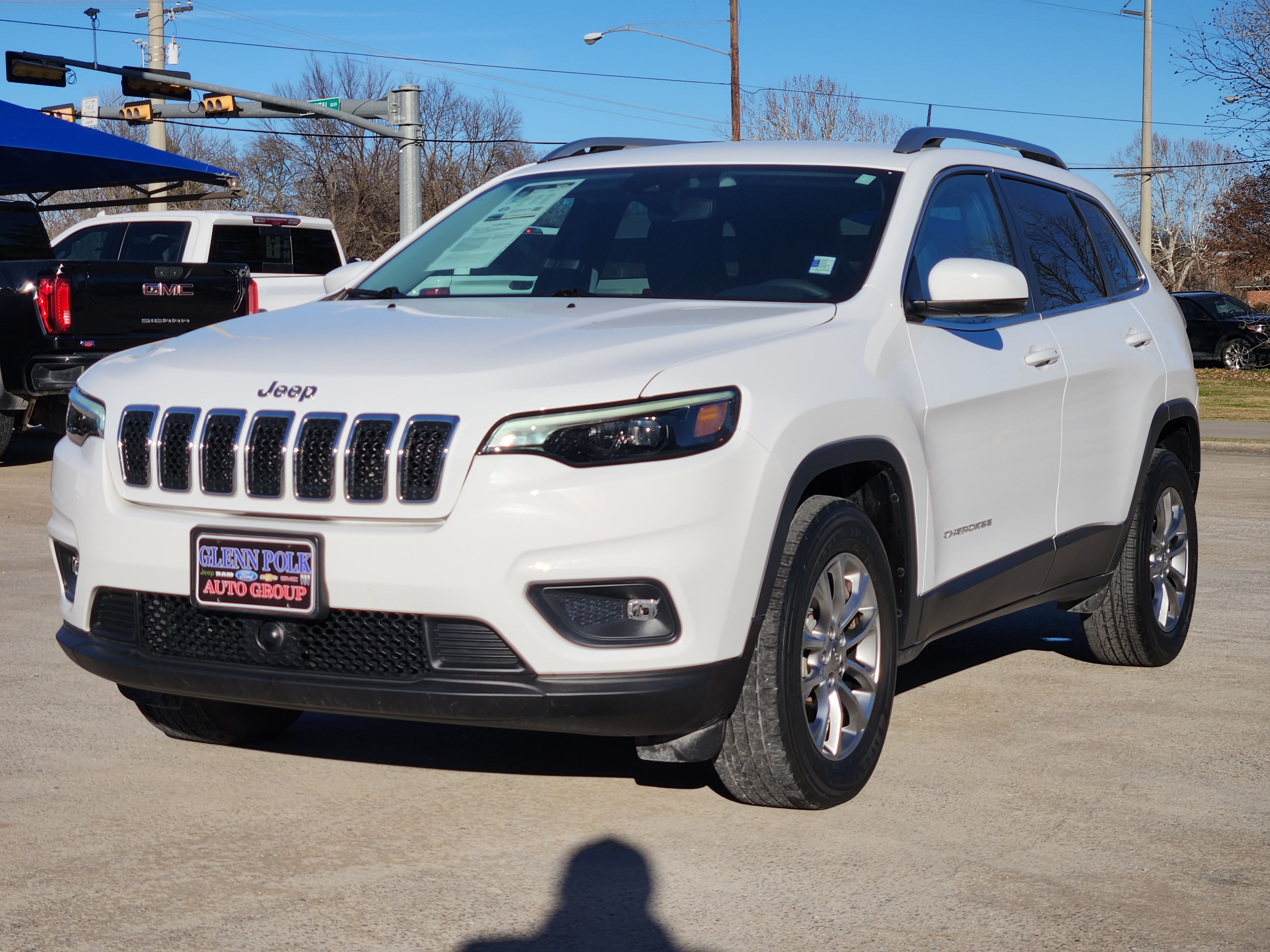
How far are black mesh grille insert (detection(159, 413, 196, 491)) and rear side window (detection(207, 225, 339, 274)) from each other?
1291 cm

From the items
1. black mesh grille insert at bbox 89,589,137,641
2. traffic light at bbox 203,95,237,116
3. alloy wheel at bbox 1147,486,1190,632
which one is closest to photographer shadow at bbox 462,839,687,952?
black mesh grille insert at bbox 89,589,137,641

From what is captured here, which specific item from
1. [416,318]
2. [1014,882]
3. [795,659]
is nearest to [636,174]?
[416,318]

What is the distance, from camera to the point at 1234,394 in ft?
84.6

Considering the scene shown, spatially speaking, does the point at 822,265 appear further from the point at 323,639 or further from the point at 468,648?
the point at 323,639

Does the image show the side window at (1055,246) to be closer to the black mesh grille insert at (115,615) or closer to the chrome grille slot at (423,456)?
the chrome grille slot at (423,456)

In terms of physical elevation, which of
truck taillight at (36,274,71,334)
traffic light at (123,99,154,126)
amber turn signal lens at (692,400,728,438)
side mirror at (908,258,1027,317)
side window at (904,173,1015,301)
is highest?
traffic light at (123,99,154,126)

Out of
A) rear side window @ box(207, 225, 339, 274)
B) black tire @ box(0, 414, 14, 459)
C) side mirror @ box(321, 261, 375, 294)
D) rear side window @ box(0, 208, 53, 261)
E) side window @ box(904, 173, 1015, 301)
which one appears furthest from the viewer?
rear side window @ box(207, 225, 339, 274)

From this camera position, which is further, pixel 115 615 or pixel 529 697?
pixel 115 615

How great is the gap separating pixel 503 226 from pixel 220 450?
73.9 inches

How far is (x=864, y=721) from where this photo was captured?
176 inches

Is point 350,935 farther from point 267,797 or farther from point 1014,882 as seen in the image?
point 1014,882

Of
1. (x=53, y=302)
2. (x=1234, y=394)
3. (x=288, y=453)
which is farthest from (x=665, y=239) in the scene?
(x=1234, y=394)

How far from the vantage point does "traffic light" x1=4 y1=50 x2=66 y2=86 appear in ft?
89.8

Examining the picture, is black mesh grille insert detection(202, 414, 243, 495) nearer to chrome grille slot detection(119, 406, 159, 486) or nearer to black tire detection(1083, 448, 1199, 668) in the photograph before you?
chrome grille slot detection(119, 406, 159, 486)
